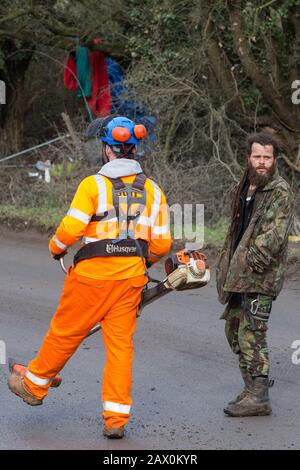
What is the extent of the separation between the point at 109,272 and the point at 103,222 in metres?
0.31

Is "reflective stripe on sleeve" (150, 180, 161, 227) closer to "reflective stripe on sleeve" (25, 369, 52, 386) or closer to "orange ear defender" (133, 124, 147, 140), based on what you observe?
"orange ear defender" (133, 124, 147, 140)

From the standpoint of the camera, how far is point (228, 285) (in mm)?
6406

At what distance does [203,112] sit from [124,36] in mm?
2196

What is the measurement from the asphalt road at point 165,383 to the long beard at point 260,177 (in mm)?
1489

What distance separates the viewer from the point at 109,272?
6012 millimetres

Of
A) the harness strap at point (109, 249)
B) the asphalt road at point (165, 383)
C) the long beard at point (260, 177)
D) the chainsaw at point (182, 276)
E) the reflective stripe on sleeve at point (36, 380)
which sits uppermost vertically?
the long beard at point (260, 177)

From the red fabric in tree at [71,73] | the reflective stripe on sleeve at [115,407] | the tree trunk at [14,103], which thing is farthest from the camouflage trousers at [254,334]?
the tree trunk at [14,103]

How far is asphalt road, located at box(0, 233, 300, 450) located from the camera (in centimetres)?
600

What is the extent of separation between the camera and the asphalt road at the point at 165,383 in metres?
6.00

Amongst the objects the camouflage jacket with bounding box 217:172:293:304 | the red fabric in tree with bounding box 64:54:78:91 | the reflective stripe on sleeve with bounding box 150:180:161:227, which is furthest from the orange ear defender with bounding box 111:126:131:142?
the red fabric in tree with bounding box 64:54:78:91

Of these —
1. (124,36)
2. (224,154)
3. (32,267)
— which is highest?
(124,36)

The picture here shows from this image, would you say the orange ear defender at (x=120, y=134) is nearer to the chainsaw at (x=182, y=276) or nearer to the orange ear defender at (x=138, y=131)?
the orange ear defender at (x=138, y=131)
